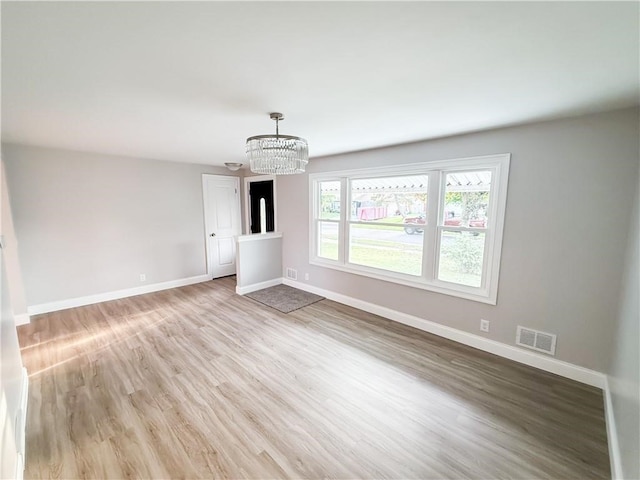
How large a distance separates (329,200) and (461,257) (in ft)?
6.99

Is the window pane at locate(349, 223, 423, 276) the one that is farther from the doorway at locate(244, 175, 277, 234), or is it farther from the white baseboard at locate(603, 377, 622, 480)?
the doorway at locate(244, 175, 277, 234)

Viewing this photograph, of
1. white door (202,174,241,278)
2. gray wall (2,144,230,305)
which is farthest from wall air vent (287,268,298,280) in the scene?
gray wall (2,144,230,305)

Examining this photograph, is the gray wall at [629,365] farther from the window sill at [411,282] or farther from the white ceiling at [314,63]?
the white ceiling at [314,63]

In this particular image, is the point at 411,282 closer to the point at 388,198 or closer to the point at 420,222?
the point at 420,222

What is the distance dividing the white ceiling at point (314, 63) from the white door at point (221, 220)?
2.77m

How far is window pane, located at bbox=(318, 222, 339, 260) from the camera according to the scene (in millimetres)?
4258

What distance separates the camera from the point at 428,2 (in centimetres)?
98

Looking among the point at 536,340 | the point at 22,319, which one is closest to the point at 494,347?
the point at 536,340

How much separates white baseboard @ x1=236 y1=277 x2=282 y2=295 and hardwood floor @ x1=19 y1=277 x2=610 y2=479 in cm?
127

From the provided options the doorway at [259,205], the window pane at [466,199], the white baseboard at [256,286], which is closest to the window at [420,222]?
the window pane at [466,199]

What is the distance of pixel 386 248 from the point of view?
363 centimetres

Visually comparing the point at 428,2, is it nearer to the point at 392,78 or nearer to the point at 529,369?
the point at 392,78

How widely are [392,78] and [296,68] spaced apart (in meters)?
0.57

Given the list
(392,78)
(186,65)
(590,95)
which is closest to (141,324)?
(186,65)
